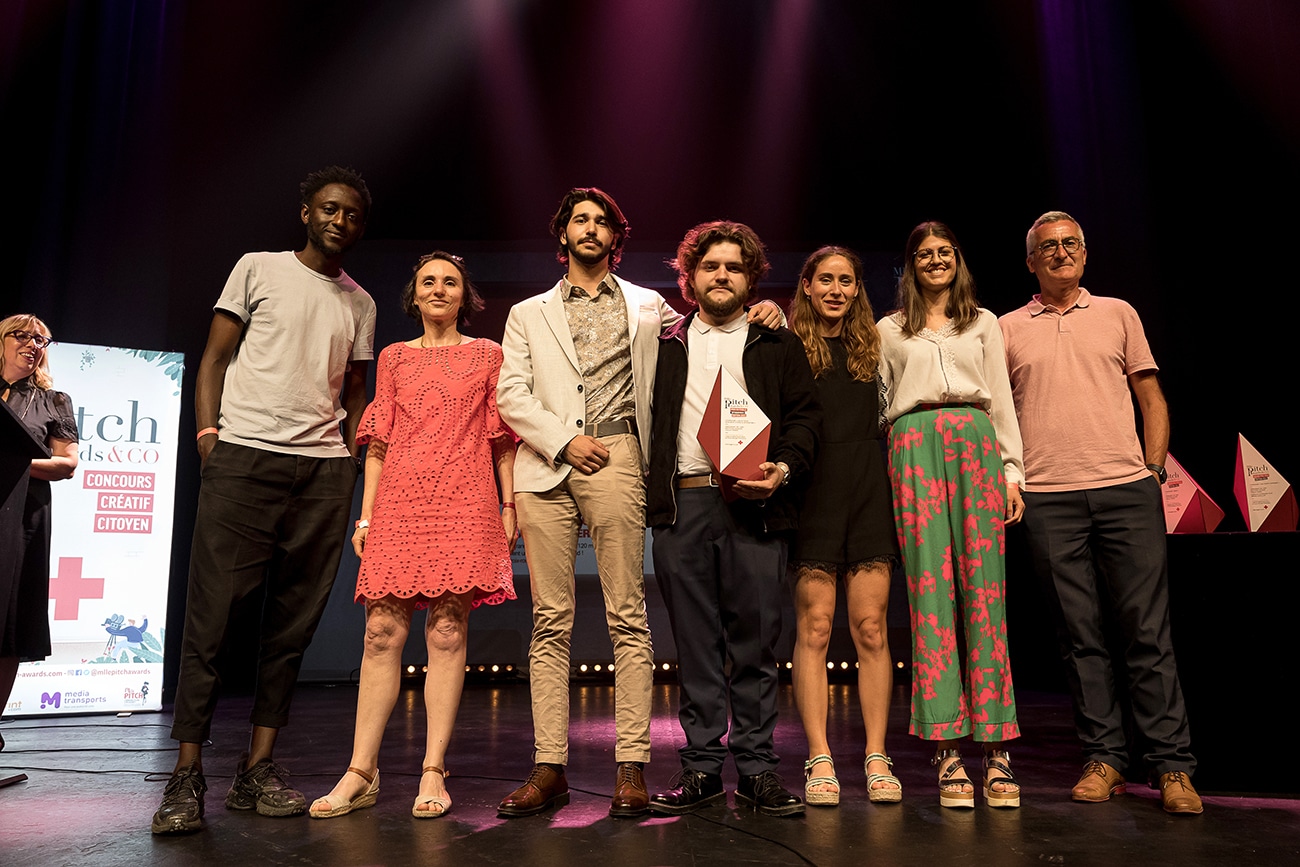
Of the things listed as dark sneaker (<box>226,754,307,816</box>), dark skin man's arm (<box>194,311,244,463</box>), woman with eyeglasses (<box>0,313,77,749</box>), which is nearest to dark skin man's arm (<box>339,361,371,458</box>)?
dark skin man's arm (<box>194,311,244,463</box>)

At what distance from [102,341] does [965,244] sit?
5.43 m

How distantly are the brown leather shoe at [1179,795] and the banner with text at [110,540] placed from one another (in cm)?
494

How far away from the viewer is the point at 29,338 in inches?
137

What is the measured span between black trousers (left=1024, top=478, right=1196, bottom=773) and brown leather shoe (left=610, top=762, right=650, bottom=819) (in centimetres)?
130

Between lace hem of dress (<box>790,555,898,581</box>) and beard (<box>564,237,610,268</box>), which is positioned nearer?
lace hem of dress (<box>790,555,898,581</box>)

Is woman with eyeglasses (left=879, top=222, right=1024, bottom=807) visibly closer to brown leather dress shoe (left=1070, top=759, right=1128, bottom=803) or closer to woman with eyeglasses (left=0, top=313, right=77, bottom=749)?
brown leather dress shoe (left=1070, top=759, right=1128, bottom=803)

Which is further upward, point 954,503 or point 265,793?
point 954,503

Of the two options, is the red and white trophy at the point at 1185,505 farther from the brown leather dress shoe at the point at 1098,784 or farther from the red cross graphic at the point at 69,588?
the red cross graphic at the point at 69,588

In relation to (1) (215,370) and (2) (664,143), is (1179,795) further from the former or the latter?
(2) (664,143)

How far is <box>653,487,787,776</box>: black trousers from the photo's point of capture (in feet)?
7.84

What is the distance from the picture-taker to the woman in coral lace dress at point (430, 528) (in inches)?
93.7

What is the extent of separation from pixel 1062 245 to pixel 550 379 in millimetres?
1634

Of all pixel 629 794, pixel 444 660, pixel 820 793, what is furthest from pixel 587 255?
pixel 820 793

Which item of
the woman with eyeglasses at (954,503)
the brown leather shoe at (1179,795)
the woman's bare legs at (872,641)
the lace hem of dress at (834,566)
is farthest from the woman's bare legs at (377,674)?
the brown leather shoe at (1179,795)
